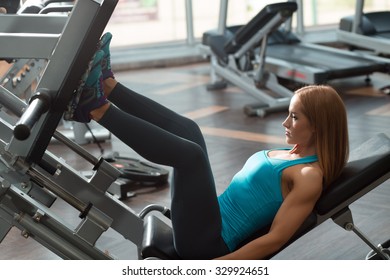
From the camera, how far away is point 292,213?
234cm

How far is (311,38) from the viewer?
7992 millimetres

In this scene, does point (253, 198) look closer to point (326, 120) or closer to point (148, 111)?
point (326, 120)

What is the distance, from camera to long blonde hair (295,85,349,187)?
92.9 inches

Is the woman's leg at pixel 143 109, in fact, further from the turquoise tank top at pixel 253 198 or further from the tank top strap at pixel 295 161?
the tank top strap at pixel 295 161

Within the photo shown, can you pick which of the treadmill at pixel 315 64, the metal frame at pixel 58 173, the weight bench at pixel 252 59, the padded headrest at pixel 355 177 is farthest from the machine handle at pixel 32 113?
the treadmill at pixel 315 64

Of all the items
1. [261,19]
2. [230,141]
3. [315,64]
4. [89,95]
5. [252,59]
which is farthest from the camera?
[252,59]

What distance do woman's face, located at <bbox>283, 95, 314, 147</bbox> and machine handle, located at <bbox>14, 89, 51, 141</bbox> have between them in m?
0.74

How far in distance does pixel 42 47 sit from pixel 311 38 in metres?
6.00

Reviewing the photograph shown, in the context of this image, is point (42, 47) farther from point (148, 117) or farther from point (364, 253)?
point (364, 253)

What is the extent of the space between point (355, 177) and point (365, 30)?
4.47 meters

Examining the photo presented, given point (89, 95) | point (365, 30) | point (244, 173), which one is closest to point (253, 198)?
point (244, 173)

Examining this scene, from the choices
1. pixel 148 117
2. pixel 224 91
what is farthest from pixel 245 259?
pixel 224 91

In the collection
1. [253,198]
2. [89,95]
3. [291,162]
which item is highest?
[89,95]

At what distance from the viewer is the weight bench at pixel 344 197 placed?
2.42m
